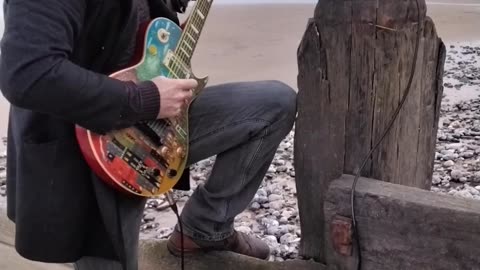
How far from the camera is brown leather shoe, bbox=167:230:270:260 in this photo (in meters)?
2.72

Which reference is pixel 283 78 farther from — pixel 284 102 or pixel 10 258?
pixel 284 102

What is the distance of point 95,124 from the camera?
2043 millimetres

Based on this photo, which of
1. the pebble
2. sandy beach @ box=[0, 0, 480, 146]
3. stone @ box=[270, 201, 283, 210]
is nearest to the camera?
the pebble

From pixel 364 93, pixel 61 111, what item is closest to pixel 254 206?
pixel 364 93

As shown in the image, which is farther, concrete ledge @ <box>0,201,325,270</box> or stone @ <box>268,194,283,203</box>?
stone @ <box>268,194,283,203</box>

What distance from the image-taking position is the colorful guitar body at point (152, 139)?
214cm

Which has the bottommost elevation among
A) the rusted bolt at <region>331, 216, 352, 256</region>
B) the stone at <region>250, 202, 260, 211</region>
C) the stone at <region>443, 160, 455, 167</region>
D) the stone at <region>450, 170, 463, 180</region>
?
the stone at <region>443, 160, 455, 167</region>

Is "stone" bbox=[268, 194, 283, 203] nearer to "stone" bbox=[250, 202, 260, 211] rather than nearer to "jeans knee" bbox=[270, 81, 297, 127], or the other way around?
"stone" bbox=[250, 202, 260, 211]

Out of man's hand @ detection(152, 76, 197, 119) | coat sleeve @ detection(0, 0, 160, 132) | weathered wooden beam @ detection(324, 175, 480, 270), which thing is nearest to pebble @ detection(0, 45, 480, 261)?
weathered wooden beam @ detection(324, 175, 480, 270)

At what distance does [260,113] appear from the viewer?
2479 millimetres

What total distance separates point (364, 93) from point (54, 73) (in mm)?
986

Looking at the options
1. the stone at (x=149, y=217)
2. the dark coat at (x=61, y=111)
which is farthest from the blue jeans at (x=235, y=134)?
the stone at (x=149, y=217)

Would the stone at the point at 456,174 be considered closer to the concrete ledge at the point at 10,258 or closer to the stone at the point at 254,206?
the stone at the point at 254,206

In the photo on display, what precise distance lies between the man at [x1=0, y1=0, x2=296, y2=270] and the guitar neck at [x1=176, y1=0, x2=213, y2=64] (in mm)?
74
